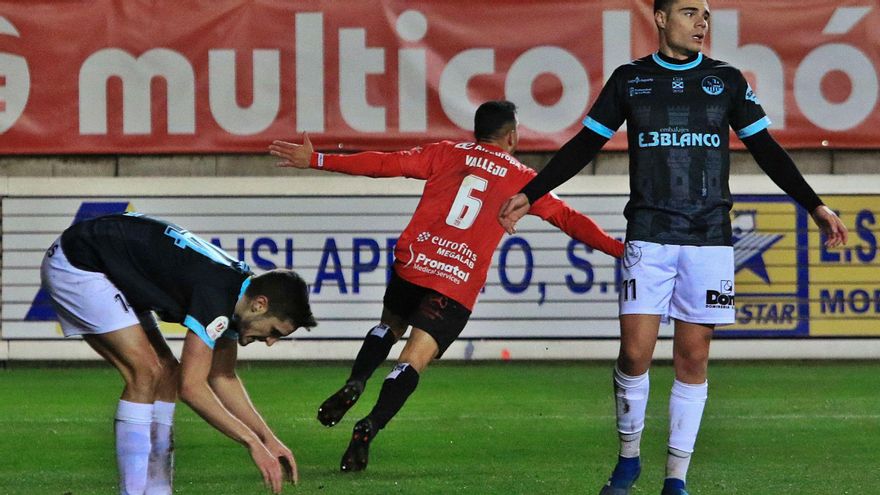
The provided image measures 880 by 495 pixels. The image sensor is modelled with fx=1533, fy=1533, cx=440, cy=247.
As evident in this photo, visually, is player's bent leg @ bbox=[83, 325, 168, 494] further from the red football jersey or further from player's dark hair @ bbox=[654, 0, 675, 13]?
player's dark hair @ bbox=[654, 0, 675, 13]

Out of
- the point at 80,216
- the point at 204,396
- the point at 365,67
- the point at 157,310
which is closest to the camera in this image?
the point at 204,396

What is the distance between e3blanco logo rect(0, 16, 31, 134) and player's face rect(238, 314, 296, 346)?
922 cm

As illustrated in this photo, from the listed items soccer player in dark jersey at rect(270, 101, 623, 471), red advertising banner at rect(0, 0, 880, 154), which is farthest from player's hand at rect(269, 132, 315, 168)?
red advertising banner at rect(0, 0, 880, 154)

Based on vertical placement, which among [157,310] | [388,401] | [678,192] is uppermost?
[678,192]

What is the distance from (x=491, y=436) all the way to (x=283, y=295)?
10.9ft

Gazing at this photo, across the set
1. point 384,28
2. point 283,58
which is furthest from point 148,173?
point 384,28

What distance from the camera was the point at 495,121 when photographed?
7.53 meters

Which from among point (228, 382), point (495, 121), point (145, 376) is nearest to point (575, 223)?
point (495, 121)

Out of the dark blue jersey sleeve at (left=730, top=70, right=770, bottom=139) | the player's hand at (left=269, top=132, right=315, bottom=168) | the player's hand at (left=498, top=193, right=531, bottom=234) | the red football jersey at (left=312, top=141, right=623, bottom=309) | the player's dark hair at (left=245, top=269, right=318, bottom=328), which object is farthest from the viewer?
the red football jersey at (left=312, top=141, right=623, bottom=309)

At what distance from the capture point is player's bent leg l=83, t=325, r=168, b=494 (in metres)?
5.43

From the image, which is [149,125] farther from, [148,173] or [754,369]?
[754,369]

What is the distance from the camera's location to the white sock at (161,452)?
5.70m

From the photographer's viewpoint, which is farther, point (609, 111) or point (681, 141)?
point (609, 111)

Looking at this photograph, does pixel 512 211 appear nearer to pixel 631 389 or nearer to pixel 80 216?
pixel 631 389
